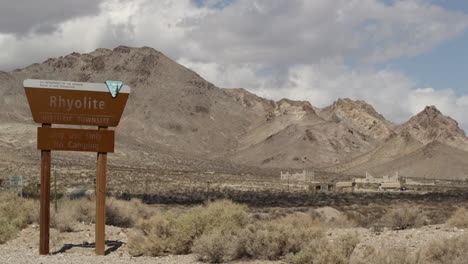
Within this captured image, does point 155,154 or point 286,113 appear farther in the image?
point 286,113

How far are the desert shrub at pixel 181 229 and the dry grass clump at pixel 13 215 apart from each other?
3.86 meters

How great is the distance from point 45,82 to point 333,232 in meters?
8.35

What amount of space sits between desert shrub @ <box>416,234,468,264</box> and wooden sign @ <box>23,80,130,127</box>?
775 centimetres

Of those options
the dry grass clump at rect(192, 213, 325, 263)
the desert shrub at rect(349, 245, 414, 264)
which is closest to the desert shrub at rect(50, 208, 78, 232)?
the dry grass clump at rect(192, 213, 325, 263)

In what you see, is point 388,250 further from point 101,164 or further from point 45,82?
point 45,82

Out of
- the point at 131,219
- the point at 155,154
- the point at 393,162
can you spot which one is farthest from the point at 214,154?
the point at 131,219

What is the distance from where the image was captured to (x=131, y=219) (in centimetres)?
2200

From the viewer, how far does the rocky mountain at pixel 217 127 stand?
125 meters


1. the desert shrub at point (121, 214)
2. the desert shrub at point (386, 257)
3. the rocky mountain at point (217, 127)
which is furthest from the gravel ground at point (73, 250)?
the rocky mountain at point (217, 127)

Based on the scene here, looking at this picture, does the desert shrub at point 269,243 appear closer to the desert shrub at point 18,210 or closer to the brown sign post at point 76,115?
the brown sign post at point 76,115

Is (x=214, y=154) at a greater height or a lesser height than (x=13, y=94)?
lesser

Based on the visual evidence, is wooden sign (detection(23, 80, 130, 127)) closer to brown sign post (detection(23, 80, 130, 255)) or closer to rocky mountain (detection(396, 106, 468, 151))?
brown sign post (detection(23, 80, 130, 255))

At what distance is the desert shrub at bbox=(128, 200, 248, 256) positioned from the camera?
14391 millimetres

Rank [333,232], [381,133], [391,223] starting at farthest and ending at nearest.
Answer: [381,133] → [391,223] → [333,232]
